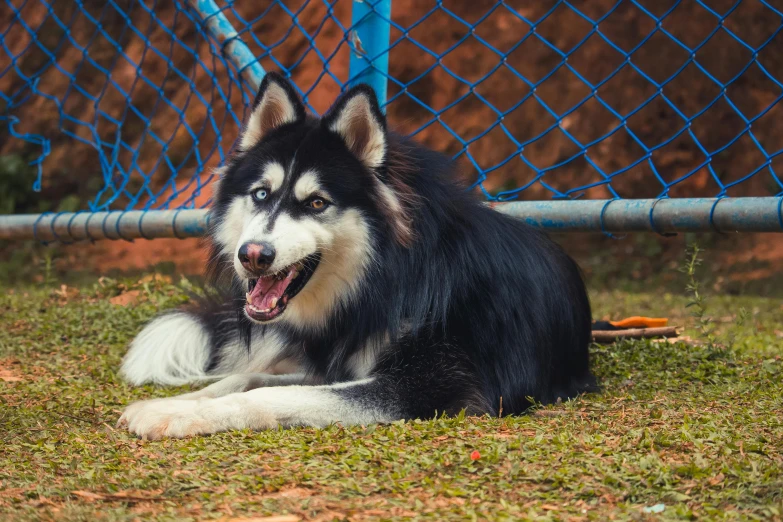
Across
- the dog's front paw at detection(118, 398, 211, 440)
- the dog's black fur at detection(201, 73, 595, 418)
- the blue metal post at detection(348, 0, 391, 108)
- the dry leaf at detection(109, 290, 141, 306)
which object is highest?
the blue metal post at detection(348, 0, 391, 108)

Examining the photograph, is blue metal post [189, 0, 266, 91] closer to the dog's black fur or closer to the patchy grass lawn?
the dog's black fur

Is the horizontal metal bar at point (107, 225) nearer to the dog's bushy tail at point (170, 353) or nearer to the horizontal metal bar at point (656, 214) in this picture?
the dog's bushy tail at point (170, 353)

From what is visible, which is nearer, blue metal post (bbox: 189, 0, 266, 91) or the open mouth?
the open mouth

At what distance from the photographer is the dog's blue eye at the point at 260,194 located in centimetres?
304

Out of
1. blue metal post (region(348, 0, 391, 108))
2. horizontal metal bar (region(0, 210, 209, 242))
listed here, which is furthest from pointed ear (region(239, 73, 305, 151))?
horizontal metal bar (region(0, 210, 209, 242))

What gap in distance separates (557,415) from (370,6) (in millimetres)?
2116

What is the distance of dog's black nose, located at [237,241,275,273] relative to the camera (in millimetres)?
2750

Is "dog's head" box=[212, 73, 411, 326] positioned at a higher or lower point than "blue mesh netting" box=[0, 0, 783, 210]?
lower

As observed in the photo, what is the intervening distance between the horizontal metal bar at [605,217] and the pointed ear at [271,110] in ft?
1.28

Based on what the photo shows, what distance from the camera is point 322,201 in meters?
2.97

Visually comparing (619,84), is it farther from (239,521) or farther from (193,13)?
(239,521)

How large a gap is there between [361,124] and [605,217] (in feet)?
3.60

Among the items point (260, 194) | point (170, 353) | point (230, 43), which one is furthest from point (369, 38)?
point (170, 353)

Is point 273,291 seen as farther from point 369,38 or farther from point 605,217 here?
point 369,38
